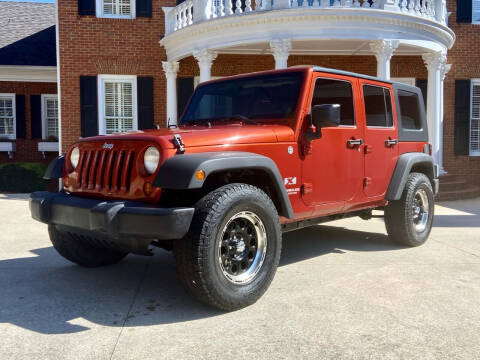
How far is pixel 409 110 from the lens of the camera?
19.3 feet

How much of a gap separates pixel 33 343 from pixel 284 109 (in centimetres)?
271

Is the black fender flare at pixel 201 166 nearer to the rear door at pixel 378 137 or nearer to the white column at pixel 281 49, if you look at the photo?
the rear door at pixel 378 137

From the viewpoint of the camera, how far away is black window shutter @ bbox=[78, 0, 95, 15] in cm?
1326

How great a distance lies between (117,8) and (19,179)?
5530 millimetres

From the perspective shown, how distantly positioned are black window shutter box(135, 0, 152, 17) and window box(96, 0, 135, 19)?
0.56 ft

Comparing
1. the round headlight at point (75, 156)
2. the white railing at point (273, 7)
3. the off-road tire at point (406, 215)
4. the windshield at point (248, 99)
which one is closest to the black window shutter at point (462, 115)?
the white railing at point (273, 7)

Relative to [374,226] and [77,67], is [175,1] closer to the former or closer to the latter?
[77,67]

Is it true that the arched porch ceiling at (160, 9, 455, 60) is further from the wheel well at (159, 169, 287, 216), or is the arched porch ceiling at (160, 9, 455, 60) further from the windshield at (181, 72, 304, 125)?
the wheel well at (159, 169, 287, 216)

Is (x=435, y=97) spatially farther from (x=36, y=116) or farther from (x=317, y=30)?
(x=36, y=116)

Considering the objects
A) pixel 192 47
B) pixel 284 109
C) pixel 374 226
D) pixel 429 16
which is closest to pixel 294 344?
pixel 284 109

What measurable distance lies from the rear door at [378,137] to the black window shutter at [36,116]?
12.9 m

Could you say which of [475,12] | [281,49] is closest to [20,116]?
[281,49]

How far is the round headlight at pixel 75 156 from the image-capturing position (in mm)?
4106

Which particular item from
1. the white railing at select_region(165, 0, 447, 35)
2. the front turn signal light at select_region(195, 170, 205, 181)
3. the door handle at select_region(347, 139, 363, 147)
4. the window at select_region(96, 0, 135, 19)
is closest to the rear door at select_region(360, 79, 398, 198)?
the door handle at select_region(347, 139, 363, 147)
